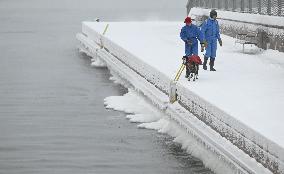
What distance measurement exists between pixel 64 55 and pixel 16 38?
1235 cm

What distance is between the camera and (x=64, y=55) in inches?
1473

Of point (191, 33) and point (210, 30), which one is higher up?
point (191, 33)

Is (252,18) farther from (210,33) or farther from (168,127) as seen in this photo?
(168,127)

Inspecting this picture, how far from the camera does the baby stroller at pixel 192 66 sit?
19.4 metres

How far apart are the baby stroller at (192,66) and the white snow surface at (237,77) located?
0.19m

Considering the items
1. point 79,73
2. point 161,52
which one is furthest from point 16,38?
point 161,52

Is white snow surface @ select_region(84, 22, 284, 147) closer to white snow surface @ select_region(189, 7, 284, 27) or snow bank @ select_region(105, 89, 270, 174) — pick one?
snow bank @ select_region(105, 89, 270, 174)

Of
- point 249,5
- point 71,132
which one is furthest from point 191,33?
point 249,5

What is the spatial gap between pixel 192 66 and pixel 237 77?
1.41 m

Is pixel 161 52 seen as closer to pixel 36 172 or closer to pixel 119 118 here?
pixel 119 118

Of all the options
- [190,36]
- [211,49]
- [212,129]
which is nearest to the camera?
[212,129]

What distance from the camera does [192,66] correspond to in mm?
19375

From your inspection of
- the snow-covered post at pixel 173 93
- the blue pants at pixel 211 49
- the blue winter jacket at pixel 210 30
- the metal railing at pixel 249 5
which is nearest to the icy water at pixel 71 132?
the snow-covered post at pixel 173 93

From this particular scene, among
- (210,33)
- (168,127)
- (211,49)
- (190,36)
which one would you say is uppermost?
(190,36)
